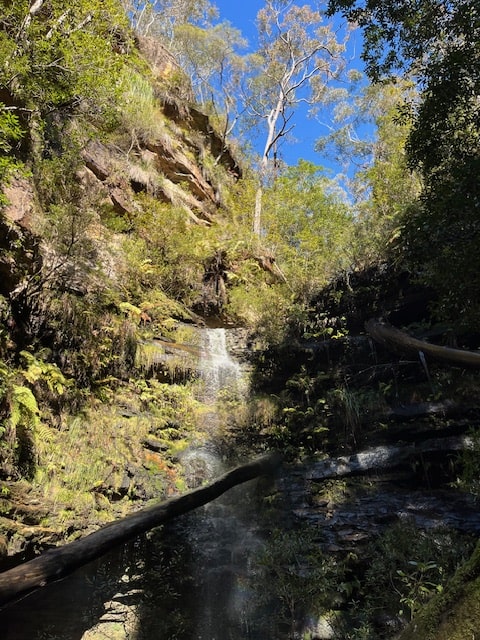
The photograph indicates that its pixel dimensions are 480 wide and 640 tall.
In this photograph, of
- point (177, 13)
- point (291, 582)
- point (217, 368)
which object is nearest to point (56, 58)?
point (217, 368)

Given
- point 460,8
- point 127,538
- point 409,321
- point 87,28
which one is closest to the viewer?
point 127,538

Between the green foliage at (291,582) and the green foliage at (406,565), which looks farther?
the green foliage at (291,582)

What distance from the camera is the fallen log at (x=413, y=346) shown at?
739 cm

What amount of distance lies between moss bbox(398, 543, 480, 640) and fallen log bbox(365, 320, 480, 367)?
5780 millimetres

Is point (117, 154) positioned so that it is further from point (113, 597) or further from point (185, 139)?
point (113, 597)

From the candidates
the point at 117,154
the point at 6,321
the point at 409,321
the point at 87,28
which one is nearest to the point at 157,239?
the point at 117,154

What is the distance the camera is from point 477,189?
6.53 metres

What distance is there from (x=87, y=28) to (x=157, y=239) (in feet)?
19.6

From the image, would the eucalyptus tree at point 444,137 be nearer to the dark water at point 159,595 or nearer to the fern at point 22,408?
the dark water at point 159,595

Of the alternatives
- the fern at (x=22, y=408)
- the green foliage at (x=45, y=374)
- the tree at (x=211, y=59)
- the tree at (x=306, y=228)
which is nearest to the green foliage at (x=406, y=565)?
the fern at (x=22, y=408)

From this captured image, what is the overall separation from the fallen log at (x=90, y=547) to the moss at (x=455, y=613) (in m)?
3.75

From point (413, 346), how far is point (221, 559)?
5.61 metres

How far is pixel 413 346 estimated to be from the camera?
8.98 metres

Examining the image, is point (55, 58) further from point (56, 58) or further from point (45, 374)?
point (45, 374)
